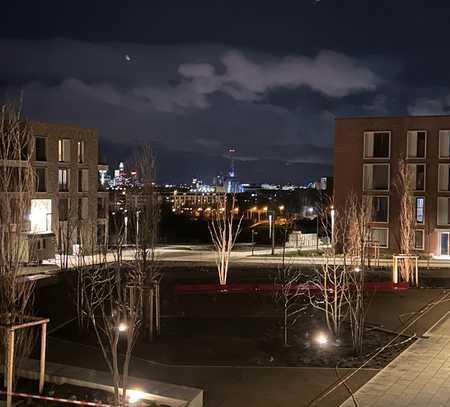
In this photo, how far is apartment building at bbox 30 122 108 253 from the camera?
4328 cm

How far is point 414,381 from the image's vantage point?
12328mm

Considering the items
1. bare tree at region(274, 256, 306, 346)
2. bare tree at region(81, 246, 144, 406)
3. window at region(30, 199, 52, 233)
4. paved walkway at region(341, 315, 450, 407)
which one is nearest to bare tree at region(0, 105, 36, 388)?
bare tree at region(81, 246, 144, 406)

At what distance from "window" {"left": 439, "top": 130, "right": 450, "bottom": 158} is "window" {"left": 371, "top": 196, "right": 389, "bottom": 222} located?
16.2 feet

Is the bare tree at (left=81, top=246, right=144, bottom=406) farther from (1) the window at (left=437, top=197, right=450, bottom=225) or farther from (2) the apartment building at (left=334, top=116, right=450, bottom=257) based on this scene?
(1) the window at (left=437, top=197, right=450, bottom=225)

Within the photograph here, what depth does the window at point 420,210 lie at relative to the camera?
43.0 m

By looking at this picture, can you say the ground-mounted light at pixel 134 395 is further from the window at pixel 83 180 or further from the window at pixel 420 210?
the window at pixel 83 180

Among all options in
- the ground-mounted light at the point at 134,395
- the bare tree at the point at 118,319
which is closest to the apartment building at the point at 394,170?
the bare tree at the point at 118,319

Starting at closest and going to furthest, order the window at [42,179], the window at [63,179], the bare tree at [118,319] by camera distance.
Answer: the bare tree at [118,319], the window at [42,179], the window at [63,179]

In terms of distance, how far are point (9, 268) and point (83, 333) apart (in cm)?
738

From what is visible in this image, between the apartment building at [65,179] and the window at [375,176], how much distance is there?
19398 mm

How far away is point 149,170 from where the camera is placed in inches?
764

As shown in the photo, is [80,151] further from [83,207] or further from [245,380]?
[245,380]

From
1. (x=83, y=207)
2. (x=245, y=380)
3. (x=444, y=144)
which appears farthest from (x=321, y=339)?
(x=83, y=207)

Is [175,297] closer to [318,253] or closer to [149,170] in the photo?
[149,170]
